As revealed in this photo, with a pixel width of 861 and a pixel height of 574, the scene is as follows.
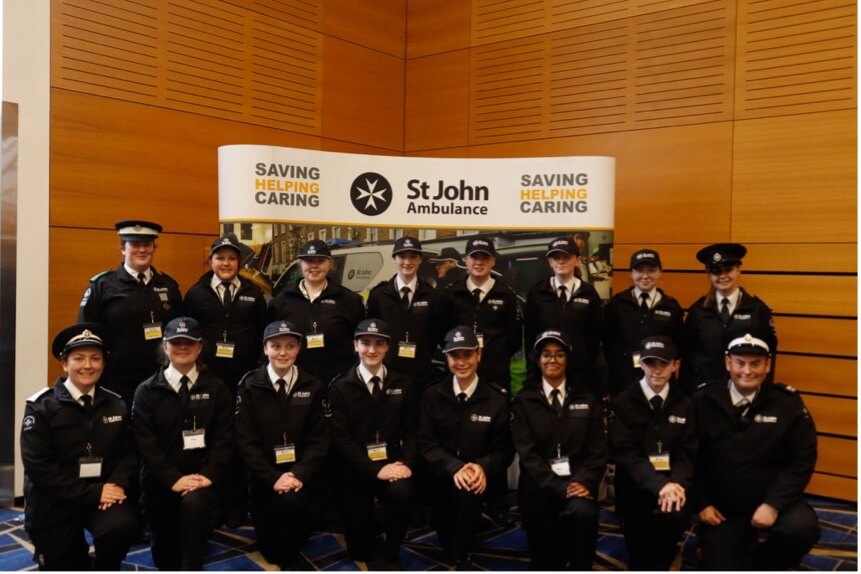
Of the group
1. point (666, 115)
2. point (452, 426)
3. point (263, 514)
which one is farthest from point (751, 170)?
point (263, 514)

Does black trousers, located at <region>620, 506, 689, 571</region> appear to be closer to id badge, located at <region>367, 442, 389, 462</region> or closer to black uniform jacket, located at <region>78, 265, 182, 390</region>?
id badge, located at <region>367, 442, 389, 462</region>

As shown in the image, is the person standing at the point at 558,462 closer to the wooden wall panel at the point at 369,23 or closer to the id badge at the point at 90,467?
the id badge at the point at 90,467

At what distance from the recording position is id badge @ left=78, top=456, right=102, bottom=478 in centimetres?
343

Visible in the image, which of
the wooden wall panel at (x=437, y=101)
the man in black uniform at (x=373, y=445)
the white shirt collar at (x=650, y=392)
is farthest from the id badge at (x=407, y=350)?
the wooden wall panel at (x=437, y=101)

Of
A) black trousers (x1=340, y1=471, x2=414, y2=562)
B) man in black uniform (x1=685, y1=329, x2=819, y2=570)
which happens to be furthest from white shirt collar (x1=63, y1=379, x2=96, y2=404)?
man in black uniform (x1=685, y1=329, x2=819, y2=570)

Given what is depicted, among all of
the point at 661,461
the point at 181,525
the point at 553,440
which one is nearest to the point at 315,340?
the point at 181,525

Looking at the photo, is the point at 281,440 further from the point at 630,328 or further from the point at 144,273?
the point at 630,328

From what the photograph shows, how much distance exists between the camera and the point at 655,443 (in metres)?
3.77

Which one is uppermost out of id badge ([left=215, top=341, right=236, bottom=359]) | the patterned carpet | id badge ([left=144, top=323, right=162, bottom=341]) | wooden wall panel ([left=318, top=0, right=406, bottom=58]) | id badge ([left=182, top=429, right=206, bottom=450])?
Answer: wooden wall panel ([left=318, top=0, right=406, bottom=58])

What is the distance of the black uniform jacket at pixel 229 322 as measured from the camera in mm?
4496

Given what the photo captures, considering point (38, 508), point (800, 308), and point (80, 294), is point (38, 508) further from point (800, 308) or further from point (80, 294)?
point (800, 308)

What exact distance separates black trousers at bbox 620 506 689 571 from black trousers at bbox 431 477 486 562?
83 centimetres

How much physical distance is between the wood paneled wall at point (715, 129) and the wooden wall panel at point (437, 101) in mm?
44

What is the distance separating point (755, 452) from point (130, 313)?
3.65 m
